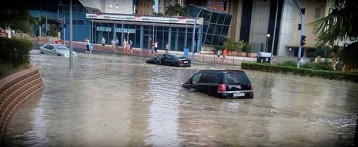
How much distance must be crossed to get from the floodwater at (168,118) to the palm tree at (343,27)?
2475 millimetres

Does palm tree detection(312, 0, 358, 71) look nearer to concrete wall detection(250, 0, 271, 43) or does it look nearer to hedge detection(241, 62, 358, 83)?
hedge detection(241, 62, 358, 83)

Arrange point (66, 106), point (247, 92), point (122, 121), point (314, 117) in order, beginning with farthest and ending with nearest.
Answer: point (247, 92), point (314, 117), point (66, 106), point (122, 121)

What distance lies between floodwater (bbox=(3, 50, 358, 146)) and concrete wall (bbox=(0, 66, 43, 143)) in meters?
0.23

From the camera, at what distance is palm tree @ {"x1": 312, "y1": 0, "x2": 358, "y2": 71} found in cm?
650

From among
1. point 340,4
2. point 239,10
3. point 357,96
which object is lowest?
point 357,96

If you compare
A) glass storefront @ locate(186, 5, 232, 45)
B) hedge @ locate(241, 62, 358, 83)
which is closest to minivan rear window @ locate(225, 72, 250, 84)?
hedge @ locate(241, 62, 358, 83)

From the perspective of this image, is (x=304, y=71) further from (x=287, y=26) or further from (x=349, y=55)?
(x=287, y=26)

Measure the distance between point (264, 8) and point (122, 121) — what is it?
170 feet

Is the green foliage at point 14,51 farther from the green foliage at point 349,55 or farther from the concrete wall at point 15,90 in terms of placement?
the green foliage at point 349,55

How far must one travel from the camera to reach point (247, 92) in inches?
579

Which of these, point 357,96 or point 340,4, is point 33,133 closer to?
point 340,4

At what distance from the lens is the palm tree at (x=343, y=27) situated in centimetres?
650

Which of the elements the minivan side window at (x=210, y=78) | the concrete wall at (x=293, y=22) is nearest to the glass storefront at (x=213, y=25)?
the concrete wall at (x=293, y=22)

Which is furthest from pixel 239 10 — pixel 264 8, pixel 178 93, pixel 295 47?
pixel 178 93
